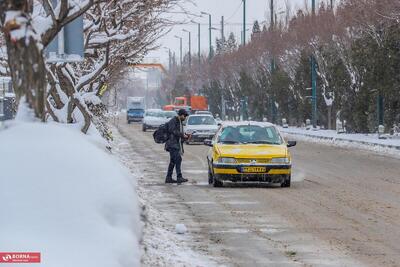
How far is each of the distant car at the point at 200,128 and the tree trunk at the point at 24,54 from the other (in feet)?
116

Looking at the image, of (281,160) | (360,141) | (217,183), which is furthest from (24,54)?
(360,141)

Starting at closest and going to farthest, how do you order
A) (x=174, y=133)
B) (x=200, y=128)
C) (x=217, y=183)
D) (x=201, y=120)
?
1. (x=217, y=183)
2. (x=174, y=133)
3. (x=200, y=128)
4. (x=201, y=120)

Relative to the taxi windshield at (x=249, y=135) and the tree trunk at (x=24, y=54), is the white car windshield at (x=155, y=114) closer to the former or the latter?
the taxi windshield at (x=249, y=135)

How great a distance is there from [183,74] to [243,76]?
50221mm

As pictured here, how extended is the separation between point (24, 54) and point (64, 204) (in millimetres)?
1973

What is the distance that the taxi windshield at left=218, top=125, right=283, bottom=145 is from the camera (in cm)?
2123

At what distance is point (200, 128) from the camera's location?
143 ft

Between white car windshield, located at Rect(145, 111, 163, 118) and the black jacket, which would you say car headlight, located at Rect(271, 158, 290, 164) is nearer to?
the black jacket

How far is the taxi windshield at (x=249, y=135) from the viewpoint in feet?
69.7

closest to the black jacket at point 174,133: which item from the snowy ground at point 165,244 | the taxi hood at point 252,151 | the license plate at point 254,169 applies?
the taxi hood at point 252,151

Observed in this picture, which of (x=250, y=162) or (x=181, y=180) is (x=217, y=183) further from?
(x=181, y=180)

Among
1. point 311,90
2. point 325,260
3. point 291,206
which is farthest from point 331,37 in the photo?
point 325,260

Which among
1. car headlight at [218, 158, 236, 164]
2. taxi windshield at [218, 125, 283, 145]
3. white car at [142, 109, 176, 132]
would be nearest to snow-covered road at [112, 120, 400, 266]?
car headlight at [218, 158, 236, 164]

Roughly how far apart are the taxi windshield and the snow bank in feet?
47.8
